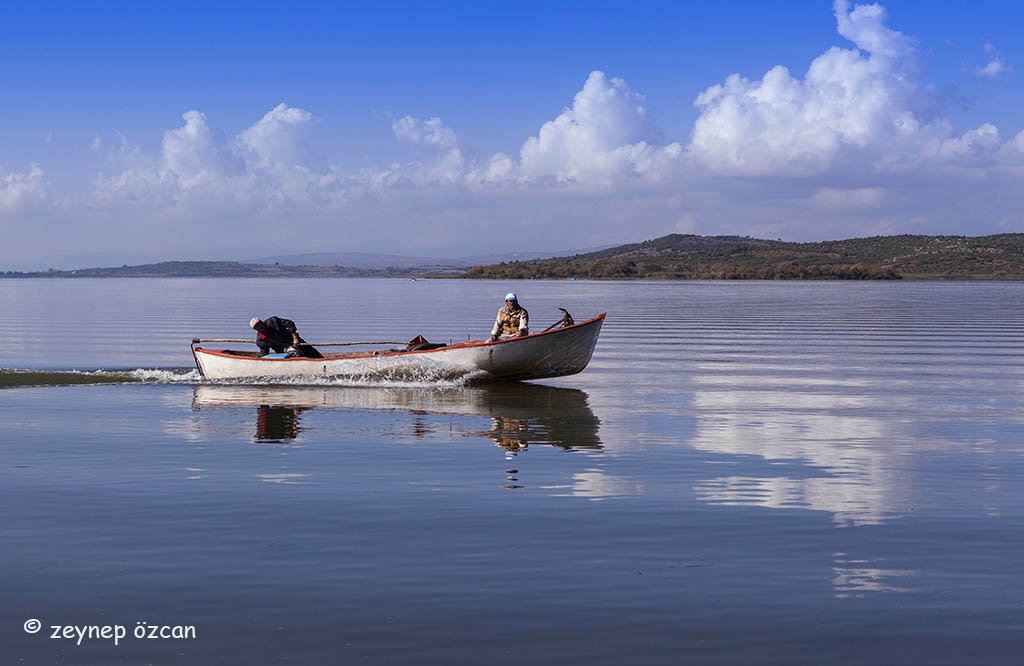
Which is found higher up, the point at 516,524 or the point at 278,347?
the point at 278,347

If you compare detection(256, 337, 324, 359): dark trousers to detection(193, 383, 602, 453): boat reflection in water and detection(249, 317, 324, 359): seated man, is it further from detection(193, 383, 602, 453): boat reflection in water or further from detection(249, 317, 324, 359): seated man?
detection(193, 383, 602, 453): boat reflection in water

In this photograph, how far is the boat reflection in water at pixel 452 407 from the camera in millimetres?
20734

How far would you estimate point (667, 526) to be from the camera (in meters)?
12.9

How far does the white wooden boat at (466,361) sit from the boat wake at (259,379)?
1.4 inches

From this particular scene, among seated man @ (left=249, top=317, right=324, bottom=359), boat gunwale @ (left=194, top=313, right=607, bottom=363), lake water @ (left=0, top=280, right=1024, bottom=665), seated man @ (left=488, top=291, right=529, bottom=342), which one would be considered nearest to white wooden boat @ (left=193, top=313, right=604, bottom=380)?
boat gunwale @ (left=194, top=313, right=607, bottom=363)

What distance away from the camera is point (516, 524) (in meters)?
13.0

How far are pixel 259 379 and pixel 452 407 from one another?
7407 mm

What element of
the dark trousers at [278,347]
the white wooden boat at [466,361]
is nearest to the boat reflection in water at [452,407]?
the white wooden boat at [466,361]

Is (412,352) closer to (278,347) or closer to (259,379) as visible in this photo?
(278,347)

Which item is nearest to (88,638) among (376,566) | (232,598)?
(232,598)

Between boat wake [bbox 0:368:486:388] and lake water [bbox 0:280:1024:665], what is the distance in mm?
860

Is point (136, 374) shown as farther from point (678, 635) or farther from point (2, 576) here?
point (678, 635)

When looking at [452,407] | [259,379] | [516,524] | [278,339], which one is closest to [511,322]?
[452,407]

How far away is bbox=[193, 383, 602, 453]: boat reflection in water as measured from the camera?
816 inches
